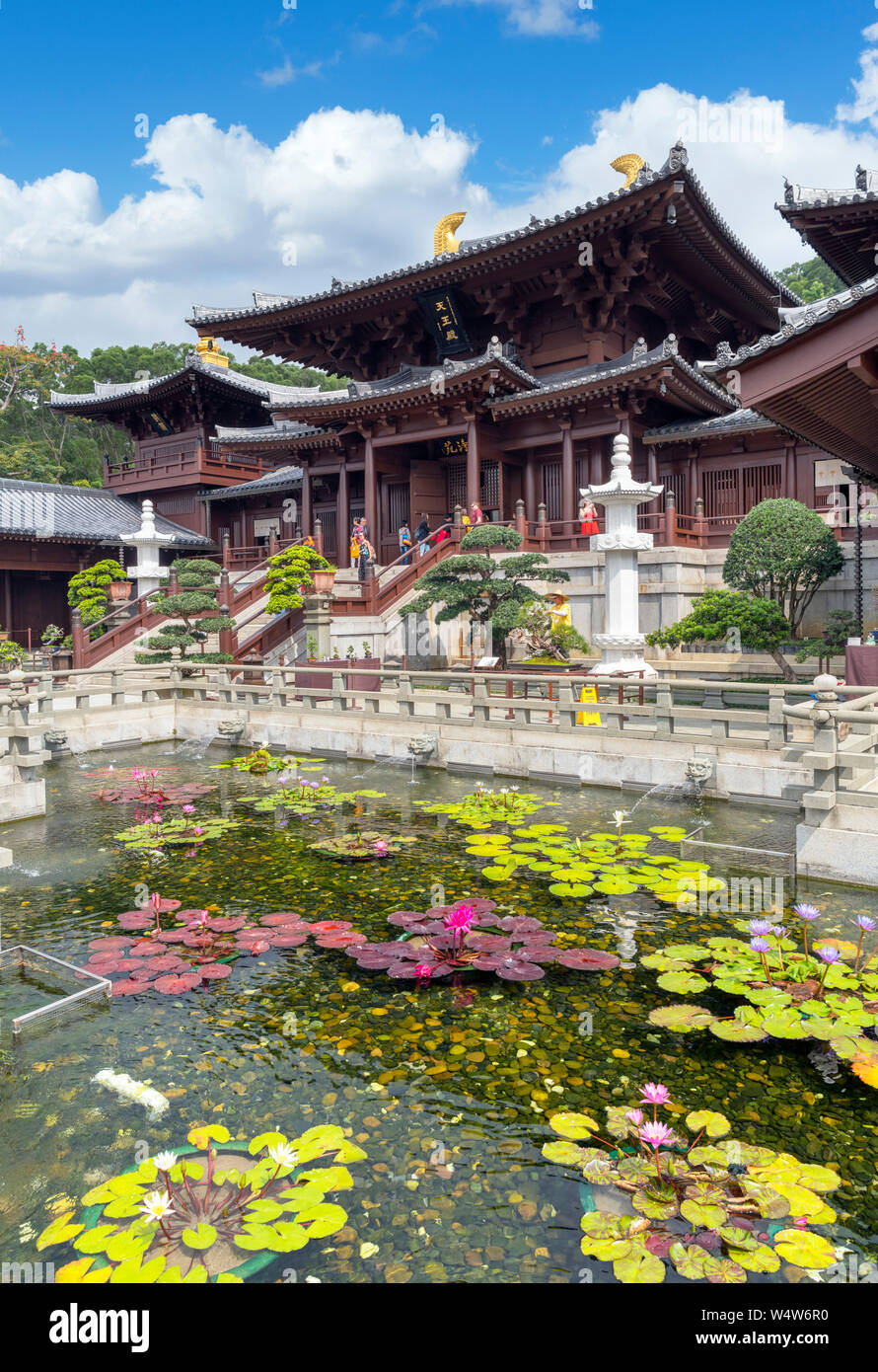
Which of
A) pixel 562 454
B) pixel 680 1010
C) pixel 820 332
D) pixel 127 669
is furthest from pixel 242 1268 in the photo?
pixel 562 454

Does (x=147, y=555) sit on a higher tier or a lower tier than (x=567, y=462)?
lower

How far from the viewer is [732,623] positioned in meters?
14.0

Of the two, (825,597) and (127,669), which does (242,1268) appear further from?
(825,597)

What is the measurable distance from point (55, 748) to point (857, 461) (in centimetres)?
1367

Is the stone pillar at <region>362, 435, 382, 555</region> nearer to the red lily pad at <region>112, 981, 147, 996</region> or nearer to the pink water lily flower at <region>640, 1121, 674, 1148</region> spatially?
the red lily pad at <region>112, 981, 147, 996</region>

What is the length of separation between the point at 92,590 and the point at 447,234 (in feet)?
49.3

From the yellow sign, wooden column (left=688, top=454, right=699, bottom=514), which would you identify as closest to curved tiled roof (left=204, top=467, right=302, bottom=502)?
wooden column (left=688, top=454, right=699, bottom=514)

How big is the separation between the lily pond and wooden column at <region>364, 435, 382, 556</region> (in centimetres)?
1756

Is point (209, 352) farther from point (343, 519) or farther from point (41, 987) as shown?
point (41, 987)

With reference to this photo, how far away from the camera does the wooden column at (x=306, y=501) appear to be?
27797 millimetres

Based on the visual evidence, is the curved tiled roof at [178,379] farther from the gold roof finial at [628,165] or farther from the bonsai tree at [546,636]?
the bonsai tree at [546,636]

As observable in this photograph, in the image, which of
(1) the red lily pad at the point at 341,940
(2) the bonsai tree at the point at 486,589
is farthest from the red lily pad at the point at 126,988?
(2) the bonsai tree at the point at 486,589

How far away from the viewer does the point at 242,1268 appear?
3.01 metres

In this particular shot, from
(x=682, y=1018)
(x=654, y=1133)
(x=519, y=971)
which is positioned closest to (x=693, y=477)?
(x=519, y=971)
